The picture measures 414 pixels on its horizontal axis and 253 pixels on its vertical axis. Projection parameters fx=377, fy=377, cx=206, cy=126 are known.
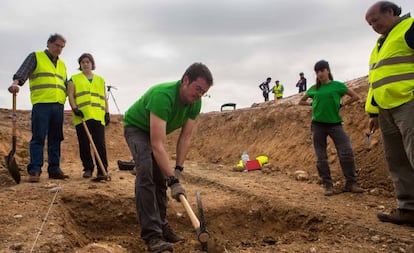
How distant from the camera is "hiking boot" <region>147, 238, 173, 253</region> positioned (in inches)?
116

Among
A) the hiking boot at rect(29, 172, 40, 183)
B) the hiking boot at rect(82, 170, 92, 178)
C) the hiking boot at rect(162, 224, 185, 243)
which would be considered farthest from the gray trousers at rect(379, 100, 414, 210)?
the hiking boot at rect(29, 172, 40, 183)

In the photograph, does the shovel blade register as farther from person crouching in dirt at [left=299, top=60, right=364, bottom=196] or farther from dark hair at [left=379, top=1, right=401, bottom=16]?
dark hair at [left=379, top=1, right=401, bottom=16]

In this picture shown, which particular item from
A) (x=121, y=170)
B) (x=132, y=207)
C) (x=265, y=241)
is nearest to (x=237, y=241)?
(x=265, y=241)

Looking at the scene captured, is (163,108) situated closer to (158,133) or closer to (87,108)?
(158,133)

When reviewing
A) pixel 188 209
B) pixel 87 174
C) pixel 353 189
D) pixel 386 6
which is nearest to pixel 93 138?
pixel 87 174

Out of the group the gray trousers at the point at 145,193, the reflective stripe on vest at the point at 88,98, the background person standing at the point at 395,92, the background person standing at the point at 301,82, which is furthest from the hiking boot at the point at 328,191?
the background person standing at the point at 301,82

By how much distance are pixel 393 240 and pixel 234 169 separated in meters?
5.07

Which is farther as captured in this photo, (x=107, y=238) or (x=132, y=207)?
(x=132, y=207)

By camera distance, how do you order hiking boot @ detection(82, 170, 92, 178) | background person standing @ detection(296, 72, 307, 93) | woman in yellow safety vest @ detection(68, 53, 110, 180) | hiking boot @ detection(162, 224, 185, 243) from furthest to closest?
background person standing @ detection(296, 72, 307, 93)
hiking boot @ detection(82, 170, 92, 178)
woman in yellow safety vest @ detection(68, 53, 110, 180)
hiking boot @ detection(162, 224, 185, 243)

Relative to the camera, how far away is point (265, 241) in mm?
3693

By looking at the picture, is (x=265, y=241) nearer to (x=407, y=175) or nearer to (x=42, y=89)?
(x=407, y=175)

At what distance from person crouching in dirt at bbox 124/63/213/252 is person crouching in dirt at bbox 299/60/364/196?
2342 mm

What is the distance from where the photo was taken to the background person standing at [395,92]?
3293 mm

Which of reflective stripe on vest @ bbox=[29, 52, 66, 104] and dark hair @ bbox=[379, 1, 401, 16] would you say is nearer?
dark hair @ bbox=[379, 1, 401, 16]
